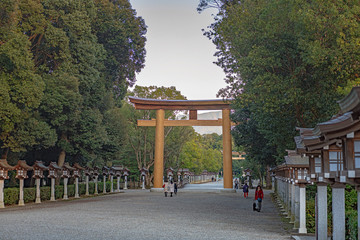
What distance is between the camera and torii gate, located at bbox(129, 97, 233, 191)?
148ft

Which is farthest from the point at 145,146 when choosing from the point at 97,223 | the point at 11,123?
the point at 97,223

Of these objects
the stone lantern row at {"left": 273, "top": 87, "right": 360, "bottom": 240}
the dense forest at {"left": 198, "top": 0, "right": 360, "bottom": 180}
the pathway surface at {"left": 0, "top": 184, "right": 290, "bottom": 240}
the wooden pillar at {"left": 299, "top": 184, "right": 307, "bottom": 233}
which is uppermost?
the dense forest at {"left": 198, "top": 0, "right": 360, "bottom": 180}

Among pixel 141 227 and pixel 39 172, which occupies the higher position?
pixel 39 172

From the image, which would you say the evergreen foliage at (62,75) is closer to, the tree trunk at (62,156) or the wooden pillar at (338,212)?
the tree trunk at (62,156)

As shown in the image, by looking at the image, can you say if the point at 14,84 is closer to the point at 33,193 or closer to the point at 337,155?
the point at 33,193

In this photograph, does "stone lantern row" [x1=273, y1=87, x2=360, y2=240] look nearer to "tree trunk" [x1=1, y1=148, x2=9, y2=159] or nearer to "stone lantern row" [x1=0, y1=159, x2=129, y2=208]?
"stone lantern row" [x1=0, y1=159, x2=129, y2=208]

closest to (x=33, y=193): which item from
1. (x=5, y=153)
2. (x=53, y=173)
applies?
(x=53, y=173)

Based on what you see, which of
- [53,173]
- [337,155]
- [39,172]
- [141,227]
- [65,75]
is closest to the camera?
[337,155]

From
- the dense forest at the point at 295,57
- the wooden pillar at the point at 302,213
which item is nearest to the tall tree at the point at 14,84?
the dense forest at the point at 295,57

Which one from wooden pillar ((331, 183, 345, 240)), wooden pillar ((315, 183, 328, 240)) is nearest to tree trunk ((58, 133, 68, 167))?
wooden pillar ((315, 183, 328, 240))

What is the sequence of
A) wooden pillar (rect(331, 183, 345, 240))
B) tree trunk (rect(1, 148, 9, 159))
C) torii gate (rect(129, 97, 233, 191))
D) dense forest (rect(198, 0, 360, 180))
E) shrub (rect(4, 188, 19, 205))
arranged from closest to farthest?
wooden pillar (rect(331, 183, 345, 240)), dense forest (rect(198, 0, 360, 180)), shrub (rect(4, 188, 19, 205)), tree trunk (rect(1, 148, 9, 159)), torii gate (rect(129, 97, 233, 191))

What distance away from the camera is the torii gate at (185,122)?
45250 millimetres

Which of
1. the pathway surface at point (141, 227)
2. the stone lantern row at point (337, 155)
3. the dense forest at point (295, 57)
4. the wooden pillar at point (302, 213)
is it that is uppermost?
the dense forest at point (295, 57)

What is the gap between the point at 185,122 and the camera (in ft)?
151
